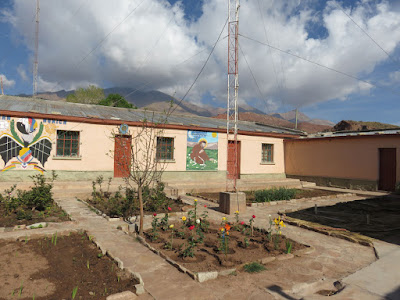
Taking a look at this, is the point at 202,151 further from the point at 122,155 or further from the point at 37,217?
the point at 37,217

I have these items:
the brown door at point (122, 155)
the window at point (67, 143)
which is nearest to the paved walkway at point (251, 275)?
the brown door at point (122, 155)

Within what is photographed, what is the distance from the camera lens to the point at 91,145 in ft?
43.6

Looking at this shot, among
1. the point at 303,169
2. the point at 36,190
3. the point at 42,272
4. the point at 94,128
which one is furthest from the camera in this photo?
the point at 303,169

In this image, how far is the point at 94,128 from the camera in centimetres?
1335

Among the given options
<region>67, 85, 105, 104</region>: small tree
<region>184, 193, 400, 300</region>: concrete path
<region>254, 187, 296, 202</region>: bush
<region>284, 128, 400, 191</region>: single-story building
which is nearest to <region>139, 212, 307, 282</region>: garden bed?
<region>184, 193, 400, 300</region>: concrete path

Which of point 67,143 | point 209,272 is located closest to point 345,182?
point 209,272

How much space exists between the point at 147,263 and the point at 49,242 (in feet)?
7.21

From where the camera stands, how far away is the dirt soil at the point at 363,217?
6.73 metres

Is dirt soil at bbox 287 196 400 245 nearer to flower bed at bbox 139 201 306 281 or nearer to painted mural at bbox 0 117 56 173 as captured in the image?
flower bed at bbox 139 201 306 281

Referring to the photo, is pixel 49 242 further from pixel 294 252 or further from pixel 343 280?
pixel 343 280

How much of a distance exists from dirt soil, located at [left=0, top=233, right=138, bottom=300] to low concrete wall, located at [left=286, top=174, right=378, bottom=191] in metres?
15.1

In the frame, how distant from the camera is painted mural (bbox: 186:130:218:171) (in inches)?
622

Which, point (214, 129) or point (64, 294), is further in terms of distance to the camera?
point (214, 129)

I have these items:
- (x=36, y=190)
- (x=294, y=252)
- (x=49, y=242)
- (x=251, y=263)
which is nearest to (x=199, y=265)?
(x=251, y=263)
